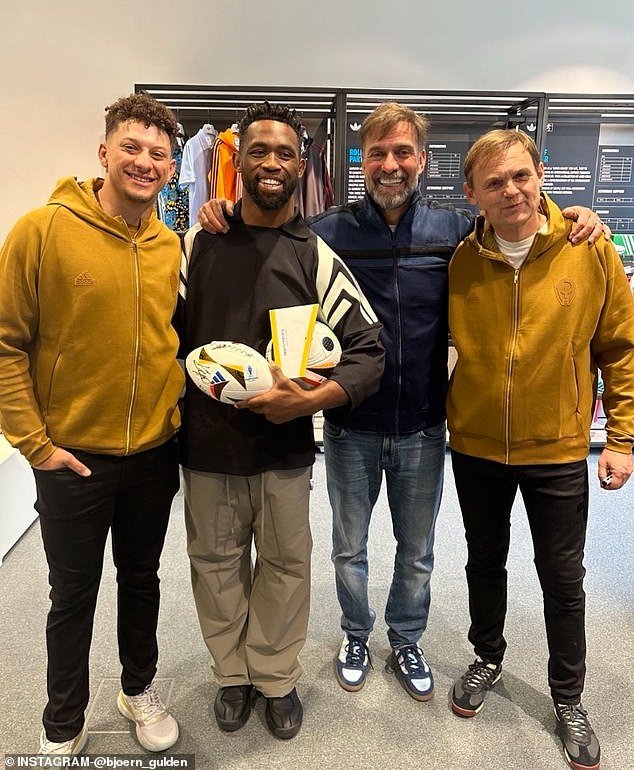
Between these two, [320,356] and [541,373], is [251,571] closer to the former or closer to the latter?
[320,356]

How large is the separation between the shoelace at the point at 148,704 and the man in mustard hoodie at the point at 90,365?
169 mm

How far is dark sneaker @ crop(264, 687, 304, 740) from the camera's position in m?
1.67

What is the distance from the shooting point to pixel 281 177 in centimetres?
146

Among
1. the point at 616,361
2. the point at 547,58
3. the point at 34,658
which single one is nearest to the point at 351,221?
the point at 616,361

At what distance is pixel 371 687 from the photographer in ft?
6.22

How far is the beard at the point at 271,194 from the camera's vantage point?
4.82 feet

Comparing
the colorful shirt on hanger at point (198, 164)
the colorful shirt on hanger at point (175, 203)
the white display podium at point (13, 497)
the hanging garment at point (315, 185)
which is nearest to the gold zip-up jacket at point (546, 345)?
the white display podium at point (13, 497)

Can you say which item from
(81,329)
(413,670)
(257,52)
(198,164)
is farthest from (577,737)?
(257,52)

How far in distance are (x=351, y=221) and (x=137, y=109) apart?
682 millimetres

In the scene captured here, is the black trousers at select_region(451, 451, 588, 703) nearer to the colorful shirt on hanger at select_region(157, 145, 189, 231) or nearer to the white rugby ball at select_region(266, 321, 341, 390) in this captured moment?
the white rugby ball at select_region(266, 321, 341, 390)

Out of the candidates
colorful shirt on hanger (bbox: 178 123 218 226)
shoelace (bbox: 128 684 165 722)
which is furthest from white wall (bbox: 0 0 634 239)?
shoelace (bbox: 128 684 165 722)

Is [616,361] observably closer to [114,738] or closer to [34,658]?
[114,738]

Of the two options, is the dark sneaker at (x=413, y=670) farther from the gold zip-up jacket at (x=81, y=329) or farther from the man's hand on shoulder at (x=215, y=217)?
the man's hand on shoulder at (x=215, y=217)

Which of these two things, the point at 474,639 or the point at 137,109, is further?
the point at 474,639
